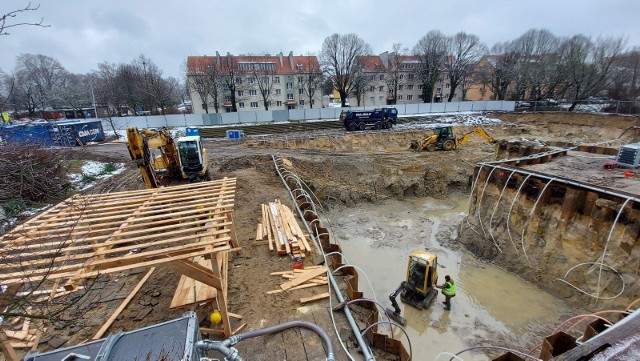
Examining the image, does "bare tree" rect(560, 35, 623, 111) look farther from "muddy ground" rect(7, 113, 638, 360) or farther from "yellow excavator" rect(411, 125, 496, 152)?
"yellow excavator" rect(411, 125, 496, 152)

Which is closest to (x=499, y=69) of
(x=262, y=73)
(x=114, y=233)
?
(x=262, y=73)

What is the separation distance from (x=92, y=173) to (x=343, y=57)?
4066 cm

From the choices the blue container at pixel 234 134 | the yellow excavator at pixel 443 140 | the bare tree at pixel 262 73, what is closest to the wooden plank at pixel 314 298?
the yellow excavator at pixel 443 140

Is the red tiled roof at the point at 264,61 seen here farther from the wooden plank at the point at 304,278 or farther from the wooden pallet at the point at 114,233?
the wooden plank at the point at 304,278

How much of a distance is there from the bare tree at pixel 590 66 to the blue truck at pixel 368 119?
2679 centimetres

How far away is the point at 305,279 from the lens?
640cm

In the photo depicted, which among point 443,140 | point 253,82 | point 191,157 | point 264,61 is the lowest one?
point 443,140

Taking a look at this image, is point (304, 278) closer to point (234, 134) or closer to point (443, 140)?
point (443, 140)

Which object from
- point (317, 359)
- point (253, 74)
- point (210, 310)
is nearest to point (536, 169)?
point (317, 359)

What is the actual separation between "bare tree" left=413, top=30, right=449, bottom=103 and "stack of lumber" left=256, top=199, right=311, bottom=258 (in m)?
48.0

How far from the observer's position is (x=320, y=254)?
24.6ft

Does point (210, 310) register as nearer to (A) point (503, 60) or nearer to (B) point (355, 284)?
(B) point (355, 284)

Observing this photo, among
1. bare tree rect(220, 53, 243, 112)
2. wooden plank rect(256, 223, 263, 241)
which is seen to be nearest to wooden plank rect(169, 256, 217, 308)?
wooden plank rect(256, 223, 263, 241)

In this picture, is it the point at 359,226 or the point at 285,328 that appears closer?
the point at 285,328
